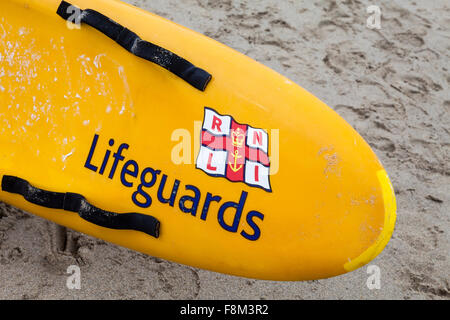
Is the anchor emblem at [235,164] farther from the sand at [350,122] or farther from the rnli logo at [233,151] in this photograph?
the sand at [350,122]

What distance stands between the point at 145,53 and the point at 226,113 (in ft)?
1.03

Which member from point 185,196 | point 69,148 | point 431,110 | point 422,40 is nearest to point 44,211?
point 69,148

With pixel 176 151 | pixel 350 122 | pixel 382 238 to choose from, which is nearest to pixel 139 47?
pixel 176 151

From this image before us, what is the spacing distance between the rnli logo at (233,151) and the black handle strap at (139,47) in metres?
0.11

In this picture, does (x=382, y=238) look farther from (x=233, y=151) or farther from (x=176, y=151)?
(x=176, y=151)

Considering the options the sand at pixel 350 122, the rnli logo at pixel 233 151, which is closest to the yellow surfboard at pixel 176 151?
the rnli logo at pixel 233 151

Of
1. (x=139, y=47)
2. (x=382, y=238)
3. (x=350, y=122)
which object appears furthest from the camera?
(x=350, y=122)

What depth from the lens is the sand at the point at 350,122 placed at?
69.4 inches

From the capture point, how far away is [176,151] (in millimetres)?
1566

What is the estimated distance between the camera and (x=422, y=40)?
272 centimetres

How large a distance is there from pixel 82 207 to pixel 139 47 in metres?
0.52

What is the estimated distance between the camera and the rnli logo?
1514 millimetres

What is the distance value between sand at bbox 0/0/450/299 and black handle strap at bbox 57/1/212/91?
66 cm
